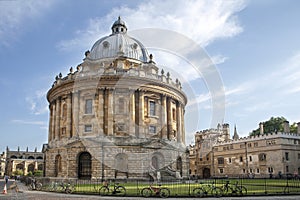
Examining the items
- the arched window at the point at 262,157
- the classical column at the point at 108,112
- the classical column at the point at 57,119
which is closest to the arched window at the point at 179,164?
the classical column at the point at 108,112

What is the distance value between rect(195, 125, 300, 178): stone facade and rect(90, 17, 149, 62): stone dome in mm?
26786

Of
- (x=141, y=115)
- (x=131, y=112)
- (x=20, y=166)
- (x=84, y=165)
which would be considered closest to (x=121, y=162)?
(x=84, y=165)

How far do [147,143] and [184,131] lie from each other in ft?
47.6

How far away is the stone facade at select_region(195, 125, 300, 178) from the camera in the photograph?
53875 millimetres

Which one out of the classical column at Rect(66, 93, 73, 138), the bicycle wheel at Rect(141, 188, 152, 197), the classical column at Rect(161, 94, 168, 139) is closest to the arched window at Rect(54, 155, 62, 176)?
the classical column at Rect(66, 93, 73, 138)

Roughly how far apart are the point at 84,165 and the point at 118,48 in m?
20.7

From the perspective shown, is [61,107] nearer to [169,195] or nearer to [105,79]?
[105,79]

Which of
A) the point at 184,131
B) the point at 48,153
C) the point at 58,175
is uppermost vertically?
the point at 184,131

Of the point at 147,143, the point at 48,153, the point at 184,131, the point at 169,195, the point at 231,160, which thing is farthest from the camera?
the point at 231,160

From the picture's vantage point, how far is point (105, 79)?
43.0 metres

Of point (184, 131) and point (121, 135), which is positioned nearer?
point (121, 135)

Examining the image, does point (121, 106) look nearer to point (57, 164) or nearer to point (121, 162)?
point (121, 162)

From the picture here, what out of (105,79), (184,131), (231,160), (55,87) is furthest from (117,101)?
(231,160)

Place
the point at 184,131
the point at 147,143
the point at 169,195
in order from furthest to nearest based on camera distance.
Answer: the point at 184,131 → the point at 147,143 → the point at 169,195
